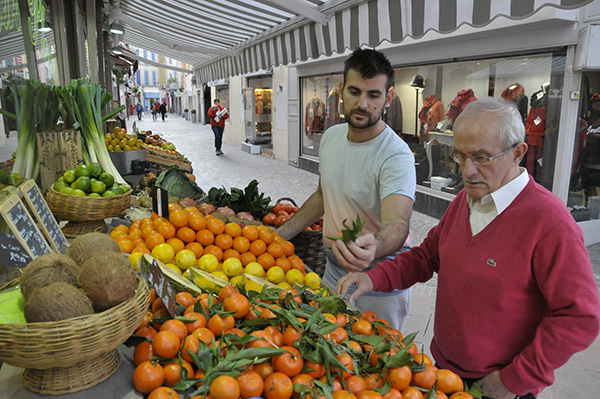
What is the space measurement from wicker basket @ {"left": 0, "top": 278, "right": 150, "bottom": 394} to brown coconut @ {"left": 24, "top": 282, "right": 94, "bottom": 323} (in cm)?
3

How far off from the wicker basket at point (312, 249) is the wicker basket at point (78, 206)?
1.34m

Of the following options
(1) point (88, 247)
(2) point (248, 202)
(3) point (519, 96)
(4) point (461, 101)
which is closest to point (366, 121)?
(1) point (88, 247)

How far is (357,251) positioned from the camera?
1.83m

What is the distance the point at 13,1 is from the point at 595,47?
18.5ft

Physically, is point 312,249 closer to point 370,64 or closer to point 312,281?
point 312,281

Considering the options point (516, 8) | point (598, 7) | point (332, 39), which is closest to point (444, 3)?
point (516, 8)

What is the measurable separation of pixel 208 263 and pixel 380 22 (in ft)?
10.5

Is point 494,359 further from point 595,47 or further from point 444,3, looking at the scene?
point 595,47

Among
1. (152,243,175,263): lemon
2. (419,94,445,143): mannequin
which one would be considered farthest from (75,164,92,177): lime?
(419,94,445,143): mannequin

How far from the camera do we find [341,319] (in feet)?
5.55

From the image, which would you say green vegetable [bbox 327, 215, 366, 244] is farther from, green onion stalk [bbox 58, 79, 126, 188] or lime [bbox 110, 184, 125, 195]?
green onion stalk [bbox 58, 79, 126, 188]

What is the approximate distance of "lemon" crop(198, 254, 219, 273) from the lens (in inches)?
87.7

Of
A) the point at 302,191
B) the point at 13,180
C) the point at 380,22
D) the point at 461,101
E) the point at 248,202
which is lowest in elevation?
the point at 302,191

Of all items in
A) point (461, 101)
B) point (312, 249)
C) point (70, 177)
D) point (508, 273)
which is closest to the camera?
point (508, 273)
